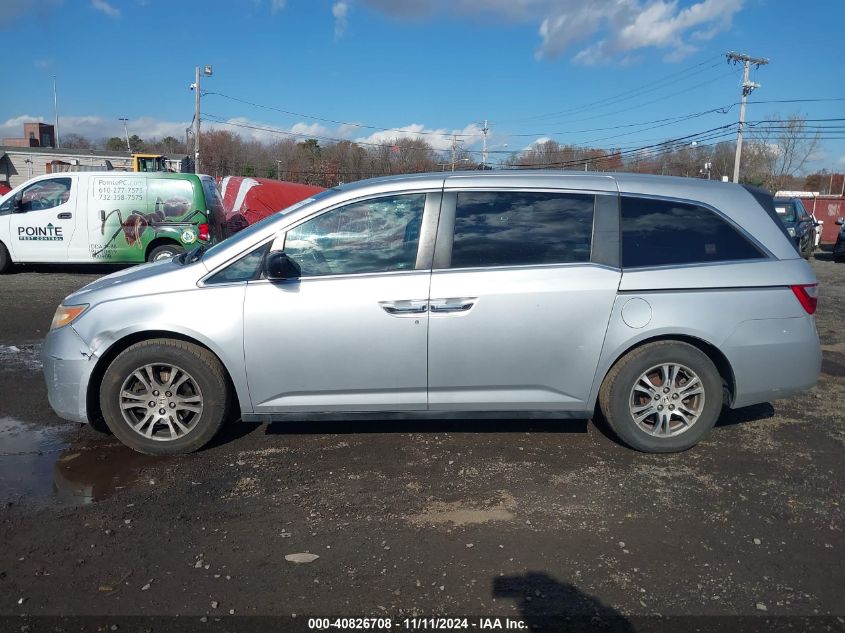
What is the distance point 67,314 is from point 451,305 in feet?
8.47

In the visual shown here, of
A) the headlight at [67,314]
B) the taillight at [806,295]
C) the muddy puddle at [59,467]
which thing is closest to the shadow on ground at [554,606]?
the muddy puddle at [59,467]

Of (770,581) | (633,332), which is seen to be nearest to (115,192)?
(633,332)

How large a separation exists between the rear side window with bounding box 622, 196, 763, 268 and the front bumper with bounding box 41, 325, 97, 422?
365 cm

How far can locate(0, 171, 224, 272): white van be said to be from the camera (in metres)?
12.5

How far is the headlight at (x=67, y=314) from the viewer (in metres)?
4.41

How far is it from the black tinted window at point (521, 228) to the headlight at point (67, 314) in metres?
2.51

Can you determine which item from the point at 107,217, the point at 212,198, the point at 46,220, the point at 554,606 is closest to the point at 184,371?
the point at 554,606

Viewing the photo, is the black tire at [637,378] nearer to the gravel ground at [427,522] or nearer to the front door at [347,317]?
the gravel ground at [427,522]

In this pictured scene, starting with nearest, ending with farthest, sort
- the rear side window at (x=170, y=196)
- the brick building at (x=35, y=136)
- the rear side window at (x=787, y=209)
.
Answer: the rear side window at (x=170, y=196) → the rear side window at (x=787, y=209) → the brick building at (x=35, y=136)

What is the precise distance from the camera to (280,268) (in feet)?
13.7

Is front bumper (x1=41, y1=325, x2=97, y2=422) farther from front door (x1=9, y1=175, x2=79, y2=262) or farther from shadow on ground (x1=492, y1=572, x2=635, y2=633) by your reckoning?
front door (x1=9, y1=175, x2=79, y2=262)

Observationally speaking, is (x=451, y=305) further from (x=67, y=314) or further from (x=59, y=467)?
(x=59, y=467)

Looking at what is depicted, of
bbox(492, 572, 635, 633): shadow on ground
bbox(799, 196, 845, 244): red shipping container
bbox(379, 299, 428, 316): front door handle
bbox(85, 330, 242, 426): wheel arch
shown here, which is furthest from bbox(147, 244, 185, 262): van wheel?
bbox(799, 196, 845, 244): red shipping container

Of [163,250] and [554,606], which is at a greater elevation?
[163,250]
